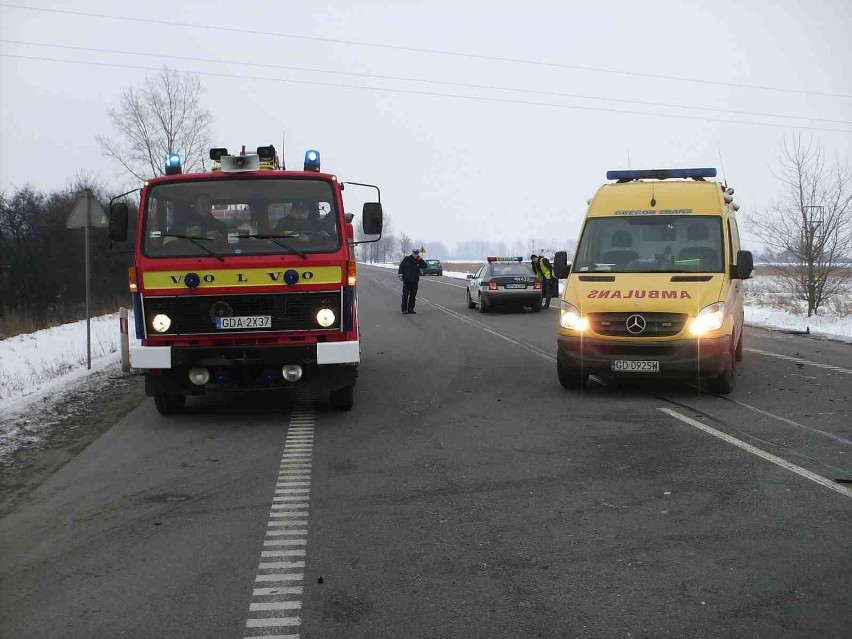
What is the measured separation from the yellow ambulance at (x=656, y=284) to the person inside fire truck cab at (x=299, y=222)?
3.30 metres

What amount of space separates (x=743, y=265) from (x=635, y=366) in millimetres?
1928

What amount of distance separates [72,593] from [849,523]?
14.5ft

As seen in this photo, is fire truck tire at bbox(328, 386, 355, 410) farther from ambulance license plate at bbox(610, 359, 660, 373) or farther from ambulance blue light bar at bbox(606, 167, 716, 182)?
ambulance blue light bar at bbox(606, 167, 716, 182)

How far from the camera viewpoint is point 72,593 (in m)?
4.24

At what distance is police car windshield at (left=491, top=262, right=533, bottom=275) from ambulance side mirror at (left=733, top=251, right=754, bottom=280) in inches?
581

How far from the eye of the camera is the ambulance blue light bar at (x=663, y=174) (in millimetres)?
11453

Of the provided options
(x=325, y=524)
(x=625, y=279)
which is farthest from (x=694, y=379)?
(x=325, y=524)

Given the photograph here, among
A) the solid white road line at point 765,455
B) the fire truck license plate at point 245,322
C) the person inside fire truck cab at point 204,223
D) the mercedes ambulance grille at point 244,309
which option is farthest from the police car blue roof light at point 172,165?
the solid white road line at point 765,455

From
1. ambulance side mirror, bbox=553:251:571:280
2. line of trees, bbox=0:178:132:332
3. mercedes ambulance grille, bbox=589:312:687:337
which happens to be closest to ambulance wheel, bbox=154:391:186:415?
mercedes ambulance grille, bbox=589:312:687:337

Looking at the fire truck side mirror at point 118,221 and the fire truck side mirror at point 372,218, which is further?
the fire truck side mirror at point 372,218

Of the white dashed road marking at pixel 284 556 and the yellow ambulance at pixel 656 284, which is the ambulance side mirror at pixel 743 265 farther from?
the white dashed road marking at pixel 284 556

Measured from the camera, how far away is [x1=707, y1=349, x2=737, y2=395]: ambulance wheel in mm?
9766

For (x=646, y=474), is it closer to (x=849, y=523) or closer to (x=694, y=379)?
(x=849, y=523)

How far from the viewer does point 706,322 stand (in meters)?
9.48
